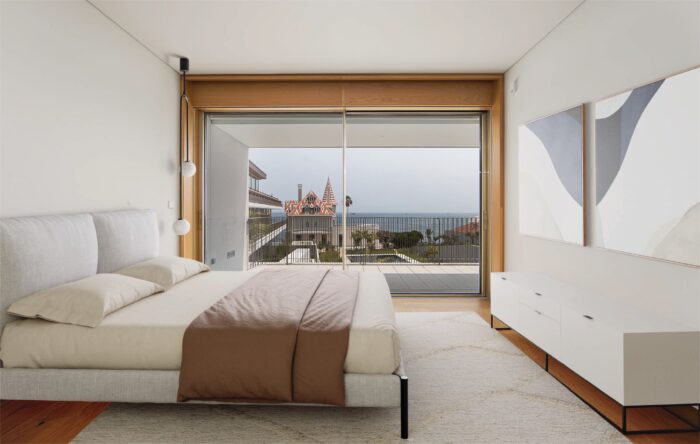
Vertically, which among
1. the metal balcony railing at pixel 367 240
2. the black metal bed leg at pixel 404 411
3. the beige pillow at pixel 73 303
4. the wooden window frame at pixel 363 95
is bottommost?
the black metal bed leg at pixel 404 411

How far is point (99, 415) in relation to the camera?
2.01 meters

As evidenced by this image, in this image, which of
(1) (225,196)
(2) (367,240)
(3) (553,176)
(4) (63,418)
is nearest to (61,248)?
(4) (63,418)

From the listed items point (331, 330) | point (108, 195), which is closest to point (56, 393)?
point (331, 330)

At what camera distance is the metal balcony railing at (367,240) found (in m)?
4.76

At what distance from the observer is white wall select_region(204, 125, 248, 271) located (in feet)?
15.7

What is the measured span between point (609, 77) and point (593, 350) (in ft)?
5.82

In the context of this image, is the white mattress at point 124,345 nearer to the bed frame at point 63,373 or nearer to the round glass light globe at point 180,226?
the bed frame at point 63,373

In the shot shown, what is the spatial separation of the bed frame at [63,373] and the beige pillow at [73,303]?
0.38ft

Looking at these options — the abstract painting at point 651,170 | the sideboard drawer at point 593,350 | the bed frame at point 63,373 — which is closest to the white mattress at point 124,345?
the bed frame at point 63,373

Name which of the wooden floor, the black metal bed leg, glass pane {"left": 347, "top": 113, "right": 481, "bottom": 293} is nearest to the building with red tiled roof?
glass pane {"left": 347, "top": 113, "right": 481, "bottom": 293}

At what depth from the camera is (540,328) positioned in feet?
8.43

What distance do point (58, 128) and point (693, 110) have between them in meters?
3.73

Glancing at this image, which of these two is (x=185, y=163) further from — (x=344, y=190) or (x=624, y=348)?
(x=624, y=348)

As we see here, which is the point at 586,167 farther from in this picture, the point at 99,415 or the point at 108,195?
the point at 108,195
